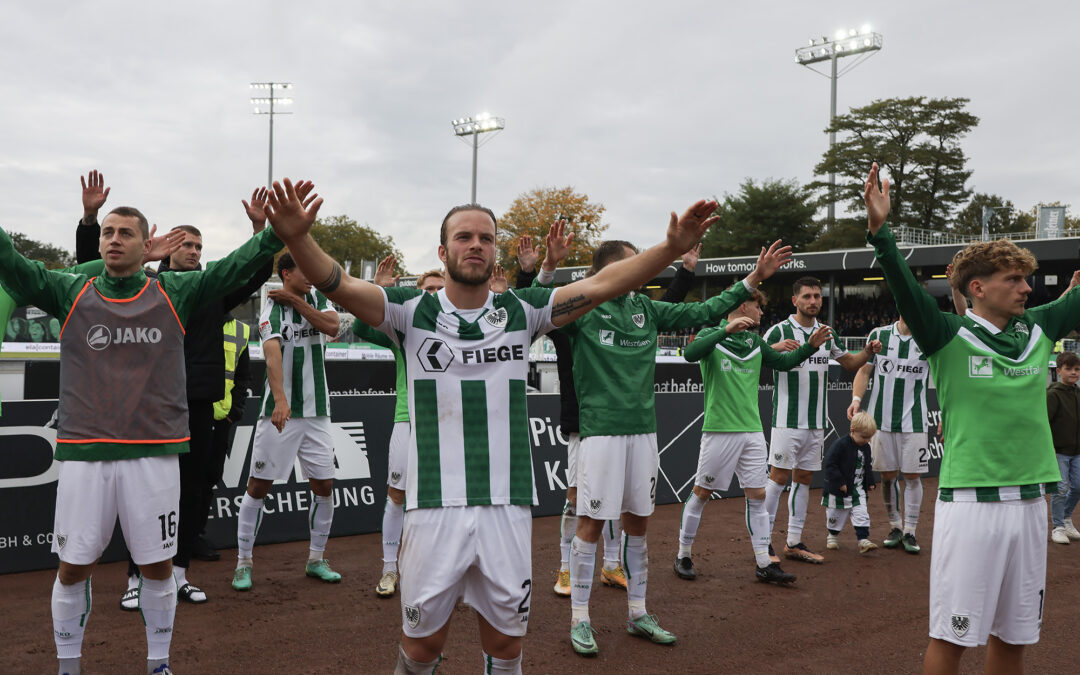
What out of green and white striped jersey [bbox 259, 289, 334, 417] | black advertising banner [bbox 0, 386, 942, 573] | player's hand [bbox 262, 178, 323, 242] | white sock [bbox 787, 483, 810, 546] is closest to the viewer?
player's hand [bbox 262, 178, 323, 242]

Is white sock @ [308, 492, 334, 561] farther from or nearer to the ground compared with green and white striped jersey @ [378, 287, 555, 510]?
nearer to the ground

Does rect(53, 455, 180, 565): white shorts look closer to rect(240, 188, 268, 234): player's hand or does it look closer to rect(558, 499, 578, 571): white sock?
rect(240, 188, 268, 234): player's hand

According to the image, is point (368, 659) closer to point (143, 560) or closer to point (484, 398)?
point (143, 560)

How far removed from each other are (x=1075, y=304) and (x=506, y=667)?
314cm

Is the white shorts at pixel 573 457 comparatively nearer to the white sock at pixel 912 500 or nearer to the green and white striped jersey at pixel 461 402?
the green and white striped jersey at pixel 461 402

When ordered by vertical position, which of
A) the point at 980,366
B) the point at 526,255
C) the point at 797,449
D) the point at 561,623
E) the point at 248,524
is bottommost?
the point at 561,623

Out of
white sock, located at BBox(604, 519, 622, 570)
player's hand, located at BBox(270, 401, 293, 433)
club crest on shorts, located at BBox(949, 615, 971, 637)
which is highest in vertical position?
player's hand, located at BBox(270, 401, 293, 433)

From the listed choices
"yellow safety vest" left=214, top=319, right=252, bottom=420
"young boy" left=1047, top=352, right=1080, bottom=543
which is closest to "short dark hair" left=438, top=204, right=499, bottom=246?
"yellow safety vest" left=214, top=319, right=252, bottom=420

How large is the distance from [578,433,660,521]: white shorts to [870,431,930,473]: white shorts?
416 centimetres

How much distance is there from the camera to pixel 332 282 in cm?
285

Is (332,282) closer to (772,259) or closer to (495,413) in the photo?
(495,413)

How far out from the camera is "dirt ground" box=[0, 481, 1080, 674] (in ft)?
15.1

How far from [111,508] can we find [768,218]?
54108 mm

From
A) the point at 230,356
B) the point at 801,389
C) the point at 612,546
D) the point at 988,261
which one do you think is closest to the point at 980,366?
the point at 988,261
